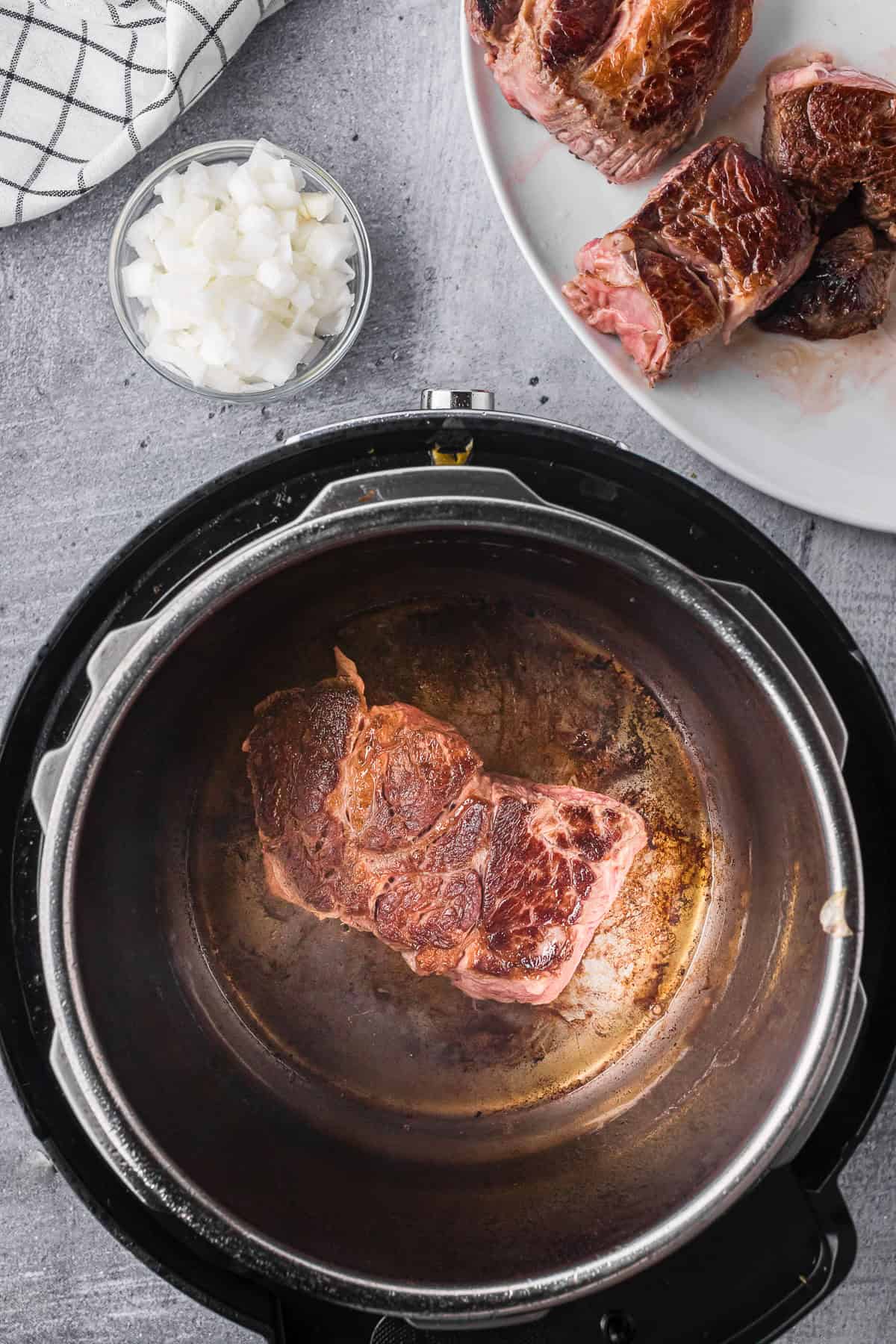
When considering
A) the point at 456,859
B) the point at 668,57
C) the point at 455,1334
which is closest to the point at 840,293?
the point at 668,57

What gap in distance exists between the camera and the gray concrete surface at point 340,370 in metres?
1.64

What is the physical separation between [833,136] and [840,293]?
0.22 m

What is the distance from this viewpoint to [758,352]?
154 cm

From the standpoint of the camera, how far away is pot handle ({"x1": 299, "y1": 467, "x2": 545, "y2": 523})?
1229 mm

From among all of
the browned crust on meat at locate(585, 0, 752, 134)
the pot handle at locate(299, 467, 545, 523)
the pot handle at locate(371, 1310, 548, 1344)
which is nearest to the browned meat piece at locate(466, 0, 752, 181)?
the browned crust on meat at locate(585, 0, 752, 134)

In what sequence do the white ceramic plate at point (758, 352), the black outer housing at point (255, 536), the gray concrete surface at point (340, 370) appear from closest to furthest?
the black outer housing at point (255, 536) → the white ceramic plate at point (758, 352) → the gray concrete surface at point (340, 370)

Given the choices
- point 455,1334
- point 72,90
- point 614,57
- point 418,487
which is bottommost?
point 455,1334

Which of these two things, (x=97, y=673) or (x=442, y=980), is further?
(x=442, y=980)

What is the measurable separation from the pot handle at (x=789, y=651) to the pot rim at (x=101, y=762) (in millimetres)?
100

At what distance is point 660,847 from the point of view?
1586 millimetres

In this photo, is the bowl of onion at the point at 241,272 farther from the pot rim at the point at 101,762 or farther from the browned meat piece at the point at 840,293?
the browned meat piece at the point at 840,293

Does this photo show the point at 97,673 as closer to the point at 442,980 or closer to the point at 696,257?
the point at 442,980

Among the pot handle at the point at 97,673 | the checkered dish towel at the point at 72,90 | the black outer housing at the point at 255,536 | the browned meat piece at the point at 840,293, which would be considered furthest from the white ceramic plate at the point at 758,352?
the pot handle at the point at 97,673

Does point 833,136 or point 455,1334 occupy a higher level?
point 833,136
